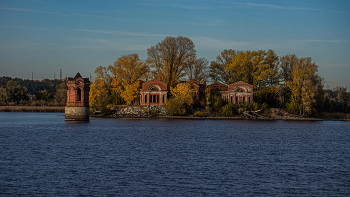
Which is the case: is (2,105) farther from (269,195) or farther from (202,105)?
(269,195)

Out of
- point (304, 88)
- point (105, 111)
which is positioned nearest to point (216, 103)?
point (304, 88)

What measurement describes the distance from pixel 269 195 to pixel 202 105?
5986cm

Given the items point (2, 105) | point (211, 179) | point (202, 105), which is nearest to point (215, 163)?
point (211, 179)

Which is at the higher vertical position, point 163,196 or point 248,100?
point 248,100

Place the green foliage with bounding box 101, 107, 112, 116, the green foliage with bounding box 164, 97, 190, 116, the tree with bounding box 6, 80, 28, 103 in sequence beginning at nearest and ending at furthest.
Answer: the green foliage with bounding box 164, 97, 190, 116, the green foliage with bounding box 101, 107, 112, 116, the tree with bounding box 6, 80, 28, 103

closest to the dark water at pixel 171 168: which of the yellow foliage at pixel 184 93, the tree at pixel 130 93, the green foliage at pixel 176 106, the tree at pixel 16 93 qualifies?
the green foliage at pixel 176 106

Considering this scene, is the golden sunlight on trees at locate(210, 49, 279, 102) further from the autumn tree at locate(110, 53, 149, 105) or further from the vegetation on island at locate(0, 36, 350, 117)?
the autumn tree at locate(110, 53, 149, 105)

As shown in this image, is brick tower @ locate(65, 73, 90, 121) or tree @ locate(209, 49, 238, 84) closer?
brick tower @ locate(65, 73, 90, 121)

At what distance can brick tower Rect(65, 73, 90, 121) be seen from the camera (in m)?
60.4

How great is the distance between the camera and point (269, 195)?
1617 centimetres

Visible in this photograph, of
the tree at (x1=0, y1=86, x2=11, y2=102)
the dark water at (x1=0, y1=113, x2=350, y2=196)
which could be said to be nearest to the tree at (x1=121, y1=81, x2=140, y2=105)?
the dark water at (x1=0, y1=113, x2=350, y2=196)

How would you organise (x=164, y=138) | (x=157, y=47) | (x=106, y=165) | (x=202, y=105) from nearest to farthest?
(x=106, y=165) < (x=164, y=138) < (x=202, y=105) < (x=157, y=47)

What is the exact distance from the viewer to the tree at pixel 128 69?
81.1 metres

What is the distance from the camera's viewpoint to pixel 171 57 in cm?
8350
